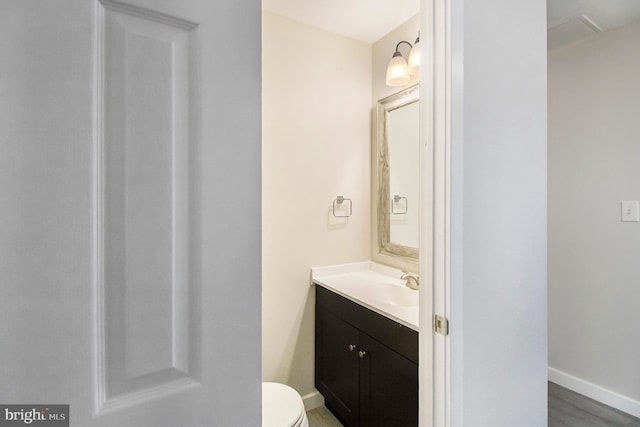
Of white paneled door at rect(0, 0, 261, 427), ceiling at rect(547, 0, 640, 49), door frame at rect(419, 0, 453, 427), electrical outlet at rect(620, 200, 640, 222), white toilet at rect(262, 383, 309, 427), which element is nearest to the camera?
white paneled door at rect(0, 0, 261, 427)

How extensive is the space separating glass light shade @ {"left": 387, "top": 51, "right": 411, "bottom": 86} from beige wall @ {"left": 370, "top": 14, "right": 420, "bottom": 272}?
0.09 metres

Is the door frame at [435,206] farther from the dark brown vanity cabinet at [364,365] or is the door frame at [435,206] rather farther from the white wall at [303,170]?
the white wall at [303,170]

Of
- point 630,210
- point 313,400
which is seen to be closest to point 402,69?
point 630,210

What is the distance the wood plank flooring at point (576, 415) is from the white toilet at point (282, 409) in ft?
2.23

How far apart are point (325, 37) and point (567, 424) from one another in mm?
2924

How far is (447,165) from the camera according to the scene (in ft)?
3.33

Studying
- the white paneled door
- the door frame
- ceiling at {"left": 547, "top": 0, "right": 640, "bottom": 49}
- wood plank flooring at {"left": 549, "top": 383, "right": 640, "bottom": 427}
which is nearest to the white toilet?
the door frame

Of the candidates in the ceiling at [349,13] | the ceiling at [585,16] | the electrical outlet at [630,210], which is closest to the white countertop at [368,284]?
the electrical outlet at [630,210]

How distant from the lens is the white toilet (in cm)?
130

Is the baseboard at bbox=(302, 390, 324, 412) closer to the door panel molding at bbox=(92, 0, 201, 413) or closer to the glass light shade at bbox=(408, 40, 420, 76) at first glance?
the door panel molding at bbox=(92, 0, 201, 413)

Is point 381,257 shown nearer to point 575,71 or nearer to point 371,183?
point 371,183

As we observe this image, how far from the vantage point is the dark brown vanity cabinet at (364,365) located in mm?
1398

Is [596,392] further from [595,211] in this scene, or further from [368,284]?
[368,284]

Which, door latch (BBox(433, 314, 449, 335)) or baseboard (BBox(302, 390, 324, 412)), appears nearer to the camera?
door latch (BBox(433, 314, 449, 335))
